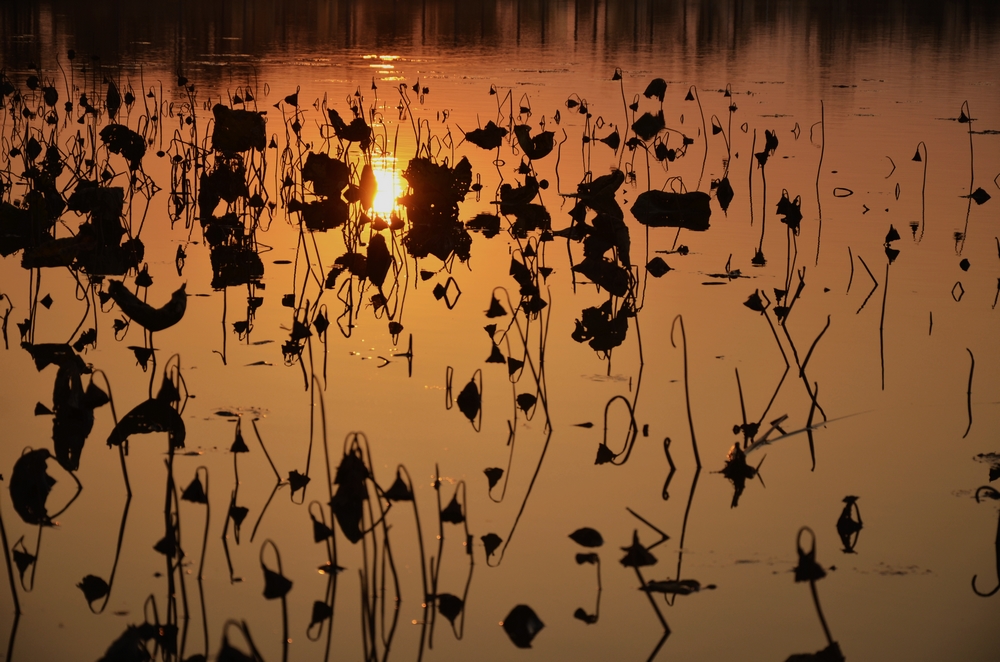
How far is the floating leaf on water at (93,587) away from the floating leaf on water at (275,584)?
386 mm

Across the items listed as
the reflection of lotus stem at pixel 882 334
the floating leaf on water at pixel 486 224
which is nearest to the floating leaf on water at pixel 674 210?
the floating leaf on water at pixel 486 224

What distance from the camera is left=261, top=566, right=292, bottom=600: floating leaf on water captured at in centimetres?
287

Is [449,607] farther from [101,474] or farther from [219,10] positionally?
[219,10]

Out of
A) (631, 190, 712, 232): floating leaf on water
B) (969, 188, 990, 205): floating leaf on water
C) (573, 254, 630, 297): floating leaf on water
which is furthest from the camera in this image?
(969, 188, 990, 205): floating leaf on water

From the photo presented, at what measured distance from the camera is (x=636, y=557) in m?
3.10

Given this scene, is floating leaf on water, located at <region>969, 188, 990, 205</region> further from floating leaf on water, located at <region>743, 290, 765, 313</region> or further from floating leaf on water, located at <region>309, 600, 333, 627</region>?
floating leaf on water, located at <region>309, 600, 333, 627</region>

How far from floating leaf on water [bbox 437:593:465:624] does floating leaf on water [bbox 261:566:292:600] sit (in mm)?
326

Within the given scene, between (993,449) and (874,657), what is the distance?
1.28 metres

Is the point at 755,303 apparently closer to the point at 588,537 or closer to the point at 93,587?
the point at 588,537

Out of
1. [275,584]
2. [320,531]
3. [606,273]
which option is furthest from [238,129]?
[275,584]

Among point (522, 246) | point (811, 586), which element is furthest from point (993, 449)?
point (522, 246)

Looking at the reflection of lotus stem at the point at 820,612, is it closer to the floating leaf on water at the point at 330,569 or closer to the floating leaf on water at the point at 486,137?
the floating leaf on water at the point at 330,569

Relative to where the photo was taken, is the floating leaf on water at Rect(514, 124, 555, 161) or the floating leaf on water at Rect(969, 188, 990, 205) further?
the floating leaf on water at Rect(969, 188, 990, 205)

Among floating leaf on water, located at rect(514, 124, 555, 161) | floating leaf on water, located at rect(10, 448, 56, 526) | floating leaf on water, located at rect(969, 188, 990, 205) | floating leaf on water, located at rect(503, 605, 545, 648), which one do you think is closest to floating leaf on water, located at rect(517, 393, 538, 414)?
floating leaf on water, located at rect(503, 605, 545, 648)
